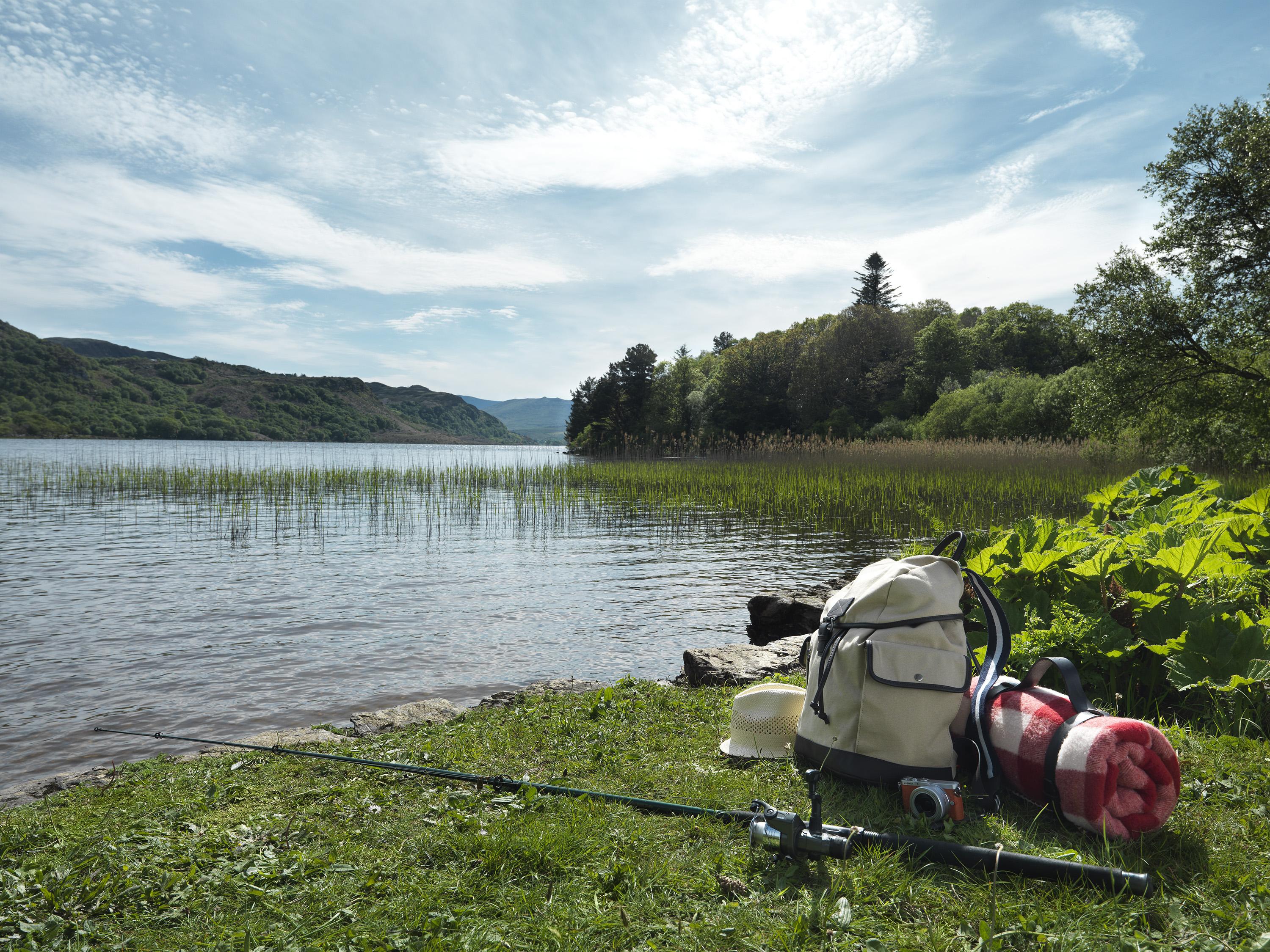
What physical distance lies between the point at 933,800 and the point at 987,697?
0.60 metres

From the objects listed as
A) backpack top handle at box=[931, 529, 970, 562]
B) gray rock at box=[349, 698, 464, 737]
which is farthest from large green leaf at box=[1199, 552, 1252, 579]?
gray rock at box=[349, 698, 464, 737]

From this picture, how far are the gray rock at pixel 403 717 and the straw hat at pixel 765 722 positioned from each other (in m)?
2.16

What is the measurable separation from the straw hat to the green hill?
10447cm

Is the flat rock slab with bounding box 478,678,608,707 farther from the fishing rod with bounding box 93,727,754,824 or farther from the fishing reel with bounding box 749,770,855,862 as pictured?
the fishing reel with bounding box 749,770,855,862

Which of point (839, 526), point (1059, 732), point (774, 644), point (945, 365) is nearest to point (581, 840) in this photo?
point (1059, 732)

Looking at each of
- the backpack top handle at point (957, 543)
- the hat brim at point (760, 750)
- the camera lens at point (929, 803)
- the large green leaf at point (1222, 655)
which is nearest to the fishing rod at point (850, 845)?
the camera lens at point (929, 803)

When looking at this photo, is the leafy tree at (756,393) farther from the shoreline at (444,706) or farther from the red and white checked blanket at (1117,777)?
the red and white checked blanket at (1117,777)

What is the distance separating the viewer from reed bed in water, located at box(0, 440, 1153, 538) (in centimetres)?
1595

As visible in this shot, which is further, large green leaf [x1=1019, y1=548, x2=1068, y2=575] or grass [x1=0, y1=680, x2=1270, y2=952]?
large green leaf [x1=1019, y1=548, x2=1068, y2=575]

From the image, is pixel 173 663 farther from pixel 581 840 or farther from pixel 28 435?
pixel 28 435

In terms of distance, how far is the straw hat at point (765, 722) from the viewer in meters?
3.63

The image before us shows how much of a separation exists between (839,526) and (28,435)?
3925 inches

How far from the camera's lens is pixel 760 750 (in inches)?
143

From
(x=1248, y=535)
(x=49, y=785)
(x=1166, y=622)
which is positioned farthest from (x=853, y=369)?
(x=49, y=785)
